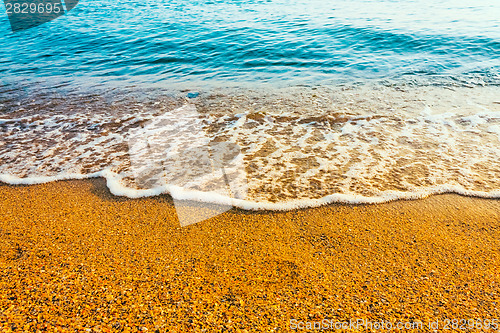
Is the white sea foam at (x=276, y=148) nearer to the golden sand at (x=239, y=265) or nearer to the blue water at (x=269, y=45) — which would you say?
the golden sand at (x=239, y=265)

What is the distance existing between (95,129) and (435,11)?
13.6 metres

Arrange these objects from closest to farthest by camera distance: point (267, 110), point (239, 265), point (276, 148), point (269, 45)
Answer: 1. point (239, 265)
2. point (276, 148)
3. point (267, 110)
4. point (269, 45)

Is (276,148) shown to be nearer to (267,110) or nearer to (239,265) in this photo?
(267,110)

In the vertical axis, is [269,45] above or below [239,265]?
above

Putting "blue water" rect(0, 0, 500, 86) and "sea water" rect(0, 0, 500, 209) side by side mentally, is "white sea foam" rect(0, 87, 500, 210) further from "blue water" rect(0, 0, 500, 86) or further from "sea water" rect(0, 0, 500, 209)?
"blue water" rect(0, 0, 500, 86)

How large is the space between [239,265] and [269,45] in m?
8.23

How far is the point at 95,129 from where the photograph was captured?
4.35 metres

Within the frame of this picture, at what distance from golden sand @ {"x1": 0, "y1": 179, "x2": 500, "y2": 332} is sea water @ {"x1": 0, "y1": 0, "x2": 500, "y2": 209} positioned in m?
0.30

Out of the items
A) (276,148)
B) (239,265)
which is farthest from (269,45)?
(239,265)

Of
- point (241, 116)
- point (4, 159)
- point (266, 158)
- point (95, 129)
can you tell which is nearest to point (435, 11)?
point (241, 116)

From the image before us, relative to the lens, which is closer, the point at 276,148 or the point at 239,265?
the point at 239,265

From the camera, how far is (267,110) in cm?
493

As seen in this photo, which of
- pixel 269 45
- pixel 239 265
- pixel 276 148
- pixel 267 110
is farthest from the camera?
pixel 269 45

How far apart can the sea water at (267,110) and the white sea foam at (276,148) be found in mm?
21
